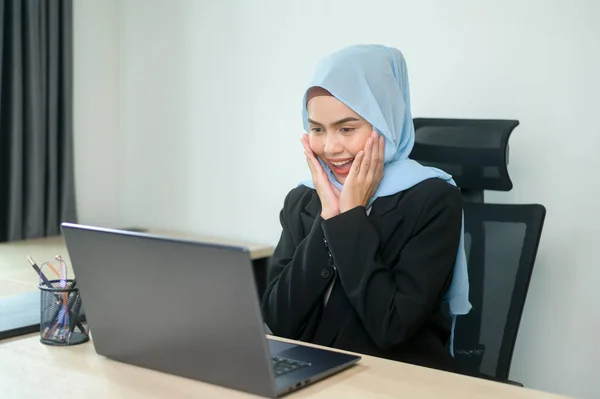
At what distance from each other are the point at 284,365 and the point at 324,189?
53 cm

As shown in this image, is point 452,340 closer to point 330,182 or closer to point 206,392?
point 330,182

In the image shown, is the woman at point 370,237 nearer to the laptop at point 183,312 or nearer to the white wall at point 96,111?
the laptop at point 183,312

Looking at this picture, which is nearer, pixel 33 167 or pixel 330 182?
pixel 330 182

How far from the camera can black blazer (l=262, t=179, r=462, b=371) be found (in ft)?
4.93

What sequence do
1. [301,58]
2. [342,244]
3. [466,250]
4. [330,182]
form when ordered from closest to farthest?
1. [342,244]
2. [330,182]
3. [466,250]
4. [301,58]

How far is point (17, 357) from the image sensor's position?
1301 millimetres

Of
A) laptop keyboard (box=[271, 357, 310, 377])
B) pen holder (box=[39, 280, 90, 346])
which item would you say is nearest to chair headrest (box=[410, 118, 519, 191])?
laptop keyboard (box=[271, 357, 310, 377])

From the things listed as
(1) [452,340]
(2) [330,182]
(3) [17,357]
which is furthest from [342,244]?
(3) [17,357]

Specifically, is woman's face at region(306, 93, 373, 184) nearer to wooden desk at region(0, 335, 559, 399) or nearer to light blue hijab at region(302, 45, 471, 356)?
light blue hijab at region(302, 45, 471, 356)

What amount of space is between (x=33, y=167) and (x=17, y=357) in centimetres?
192

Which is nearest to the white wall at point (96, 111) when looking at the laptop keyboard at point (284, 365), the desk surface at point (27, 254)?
the desk surface at point (27, 254)

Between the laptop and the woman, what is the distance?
25 cm

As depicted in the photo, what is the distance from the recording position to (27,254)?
2783mm

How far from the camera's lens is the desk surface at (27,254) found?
7.04ft
